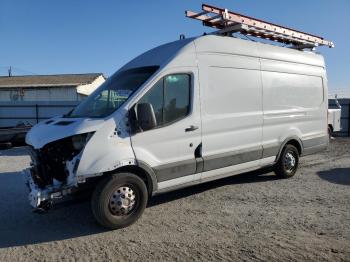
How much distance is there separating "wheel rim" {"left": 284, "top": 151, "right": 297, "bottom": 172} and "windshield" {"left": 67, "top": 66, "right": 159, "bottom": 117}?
→ 155 inches

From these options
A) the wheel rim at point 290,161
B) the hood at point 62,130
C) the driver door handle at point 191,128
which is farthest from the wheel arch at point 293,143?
the hood at point 62,130

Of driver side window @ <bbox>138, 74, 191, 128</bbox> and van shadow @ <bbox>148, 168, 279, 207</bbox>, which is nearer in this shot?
driver side window @ <bbox>138, 74, 191, 128</bbox>

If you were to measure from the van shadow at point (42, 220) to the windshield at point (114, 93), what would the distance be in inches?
54.4

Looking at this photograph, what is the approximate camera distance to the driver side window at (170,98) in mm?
5590

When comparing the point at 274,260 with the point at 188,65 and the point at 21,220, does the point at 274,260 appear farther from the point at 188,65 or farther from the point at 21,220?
the point at 21,220

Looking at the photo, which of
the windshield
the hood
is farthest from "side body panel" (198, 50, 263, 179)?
the hood

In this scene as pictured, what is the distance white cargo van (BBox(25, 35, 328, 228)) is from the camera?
5.11 meters

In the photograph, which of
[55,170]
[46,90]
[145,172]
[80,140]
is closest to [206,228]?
[145,172]

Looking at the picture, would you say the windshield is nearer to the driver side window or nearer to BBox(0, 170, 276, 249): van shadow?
the driver side window

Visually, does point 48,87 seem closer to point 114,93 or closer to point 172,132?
point 114,93

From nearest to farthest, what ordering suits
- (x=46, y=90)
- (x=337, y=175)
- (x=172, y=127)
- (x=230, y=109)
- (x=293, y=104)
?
(x=172, y=127)
(x=230, y=109)
(x=293, y=104)
(x=337, y=175)
(x=46, y=90)

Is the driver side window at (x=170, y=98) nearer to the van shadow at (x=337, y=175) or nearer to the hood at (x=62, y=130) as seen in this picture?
the hood at (x=62, y=130)

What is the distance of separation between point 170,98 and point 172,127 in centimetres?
44

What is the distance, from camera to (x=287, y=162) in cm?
826
